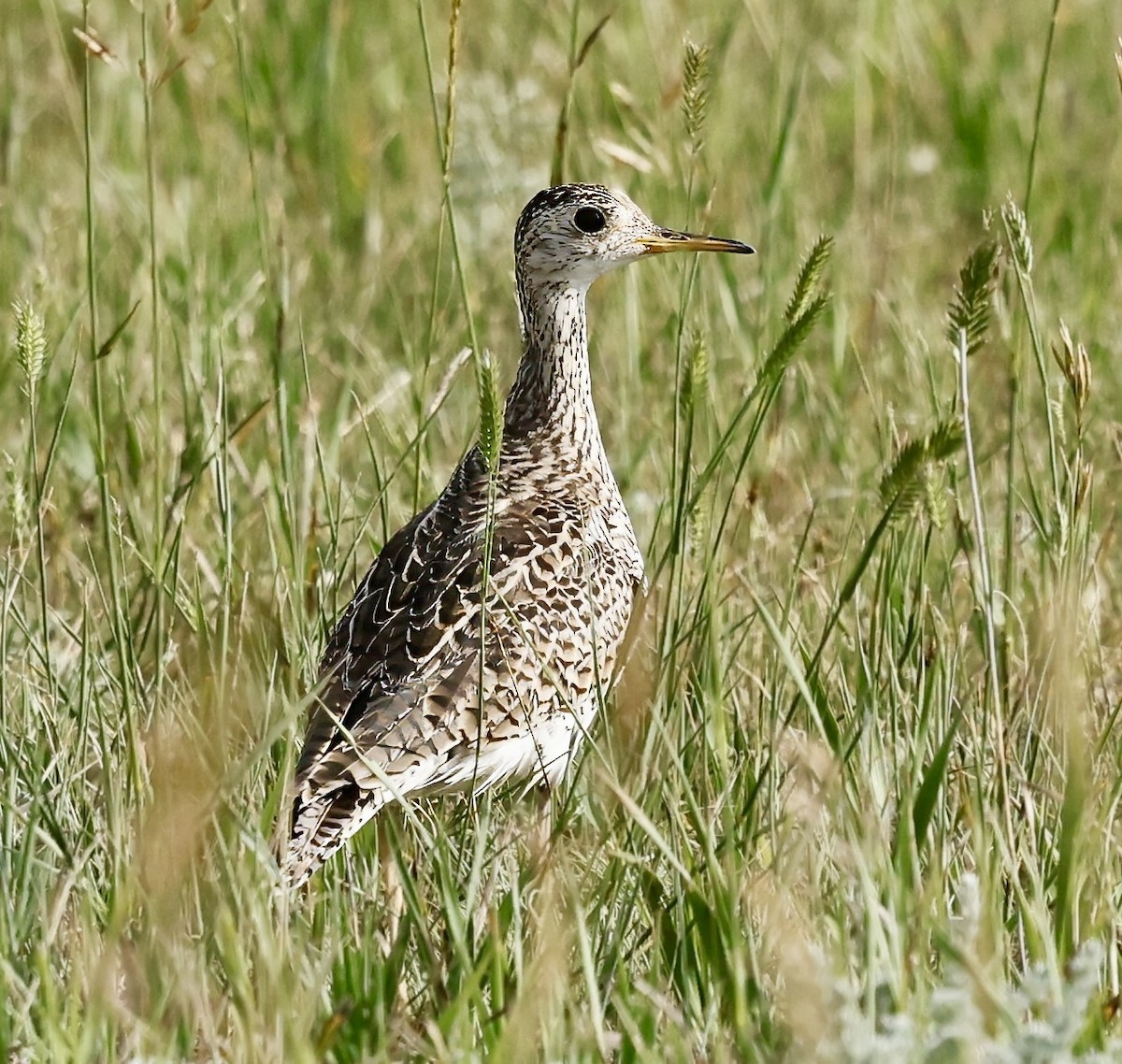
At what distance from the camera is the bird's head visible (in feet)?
16.1

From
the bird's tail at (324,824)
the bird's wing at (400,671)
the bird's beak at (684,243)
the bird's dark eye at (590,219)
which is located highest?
the bird's dark eye at (590,219)

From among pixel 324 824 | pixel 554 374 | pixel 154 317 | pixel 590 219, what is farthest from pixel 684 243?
pixel 324 824

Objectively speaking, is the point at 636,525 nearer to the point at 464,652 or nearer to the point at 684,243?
the point at 684,243

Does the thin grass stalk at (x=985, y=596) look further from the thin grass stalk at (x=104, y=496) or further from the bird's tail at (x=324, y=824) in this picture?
the thin grass stalk at (x=104, y=496)

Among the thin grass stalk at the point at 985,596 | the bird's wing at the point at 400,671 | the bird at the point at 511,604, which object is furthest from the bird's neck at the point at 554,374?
the thin grass stalk at the point at 985,596

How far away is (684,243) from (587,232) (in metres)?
0.26

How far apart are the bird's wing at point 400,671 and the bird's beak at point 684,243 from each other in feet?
2.40

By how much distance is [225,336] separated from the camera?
6.16 meters

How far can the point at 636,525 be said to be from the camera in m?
5.58

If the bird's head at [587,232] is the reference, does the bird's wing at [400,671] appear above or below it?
below

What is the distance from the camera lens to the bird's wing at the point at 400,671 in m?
3.81

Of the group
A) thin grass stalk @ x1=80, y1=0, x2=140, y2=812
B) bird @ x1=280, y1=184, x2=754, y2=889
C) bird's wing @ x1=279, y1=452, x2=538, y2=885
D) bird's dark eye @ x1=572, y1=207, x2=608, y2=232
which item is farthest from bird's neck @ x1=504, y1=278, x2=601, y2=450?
thin grass stalk @ x1=80, y1=0, x2=140, y2=812

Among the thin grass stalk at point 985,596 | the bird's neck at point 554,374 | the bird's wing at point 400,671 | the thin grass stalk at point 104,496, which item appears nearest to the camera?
the thin grass stalk at point 985,596

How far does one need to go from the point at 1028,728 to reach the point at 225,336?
3.07 m
